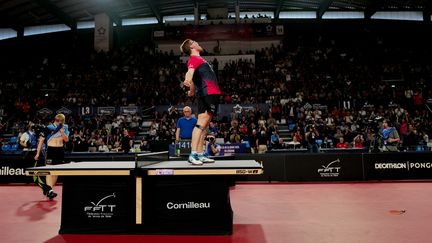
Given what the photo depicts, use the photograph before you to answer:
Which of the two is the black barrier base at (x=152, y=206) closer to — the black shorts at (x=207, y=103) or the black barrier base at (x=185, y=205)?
the black barrier base at (x=185, y=205)

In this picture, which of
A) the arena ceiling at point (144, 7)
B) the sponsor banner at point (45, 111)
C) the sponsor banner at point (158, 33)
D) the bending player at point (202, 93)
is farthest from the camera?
the sponsor banner at point (158, 33)

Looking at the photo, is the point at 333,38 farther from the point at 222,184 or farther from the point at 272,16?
the point at 222,184

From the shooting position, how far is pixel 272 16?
29484mm

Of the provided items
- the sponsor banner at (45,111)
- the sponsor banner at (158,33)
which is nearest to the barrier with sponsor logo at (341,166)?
the sponsor banner at (45,111)

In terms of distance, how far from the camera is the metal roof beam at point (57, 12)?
23497 mm

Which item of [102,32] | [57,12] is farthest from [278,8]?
[57,12]

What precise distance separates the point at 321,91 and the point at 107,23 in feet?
59.5

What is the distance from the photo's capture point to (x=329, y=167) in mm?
10398

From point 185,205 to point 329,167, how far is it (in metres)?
7.27

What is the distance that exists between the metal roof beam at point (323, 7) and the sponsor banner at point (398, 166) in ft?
60.1

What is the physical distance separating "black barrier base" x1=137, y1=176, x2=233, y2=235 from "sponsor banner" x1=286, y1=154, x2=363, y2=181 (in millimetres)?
6517

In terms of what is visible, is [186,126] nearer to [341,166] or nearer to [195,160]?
[195,160]

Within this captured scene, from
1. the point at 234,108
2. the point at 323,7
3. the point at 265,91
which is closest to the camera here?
the point at 234,108

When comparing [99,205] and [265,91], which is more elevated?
[265,91]
